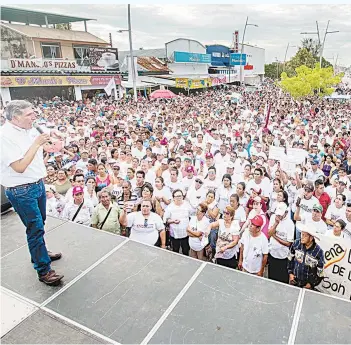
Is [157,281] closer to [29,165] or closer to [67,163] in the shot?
[29,165]

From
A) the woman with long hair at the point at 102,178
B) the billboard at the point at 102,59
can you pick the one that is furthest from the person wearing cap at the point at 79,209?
the billboard at the point at 102,59

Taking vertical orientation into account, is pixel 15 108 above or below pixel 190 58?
below

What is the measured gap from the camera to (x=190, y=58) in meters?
43.2

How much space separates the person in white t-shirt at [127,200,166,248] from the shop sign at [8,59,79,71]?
22.7 metres

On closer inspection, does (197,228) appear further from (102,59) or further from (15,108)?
(102,59)

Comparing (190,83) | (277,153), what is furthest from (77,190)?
(190,83)

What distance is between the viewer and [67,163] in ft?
25.6

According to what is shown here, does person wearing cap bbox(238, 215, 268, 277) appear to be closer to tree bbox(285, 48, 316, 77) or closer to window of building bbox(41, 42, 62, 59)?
window of building bbox(41, 42, 62, 59)

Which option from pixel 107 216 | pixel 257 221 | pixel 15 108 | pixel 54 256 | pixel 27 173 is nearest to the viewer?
pixel 15 108

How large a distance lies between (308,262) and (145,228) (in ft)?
7.40

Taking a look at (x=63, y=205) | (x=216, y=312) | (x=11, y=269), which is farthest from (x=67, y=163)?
(x=216, y=312)

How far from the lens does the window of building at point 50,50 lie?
29.9 metres

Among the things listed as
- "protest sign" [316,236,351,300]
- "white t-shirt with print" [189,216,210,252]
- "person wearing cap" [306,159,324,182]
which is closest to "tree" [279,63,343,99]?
"person wearing cap" [306,159,324,182]

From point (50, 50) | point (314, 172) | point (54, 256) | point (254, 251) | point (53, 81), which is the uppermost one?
point (50, 50)
